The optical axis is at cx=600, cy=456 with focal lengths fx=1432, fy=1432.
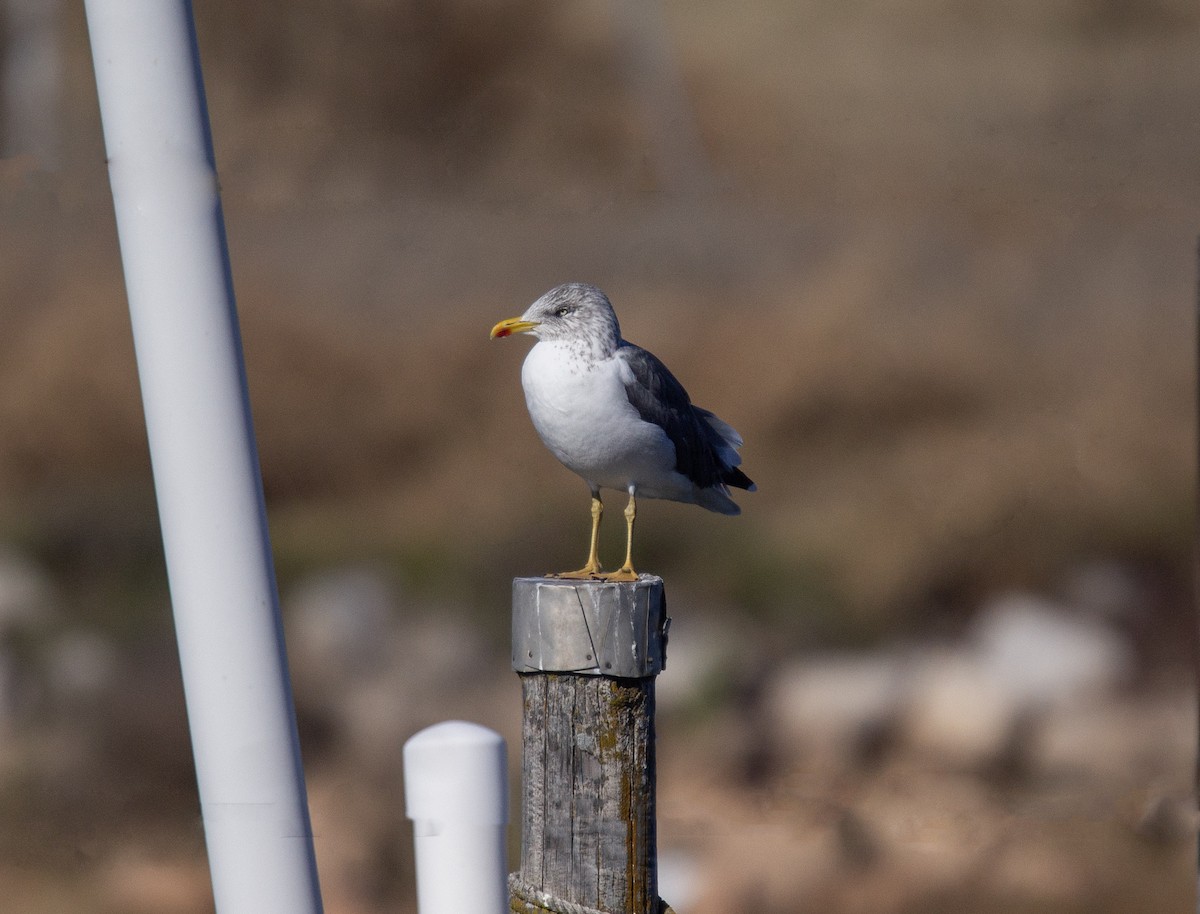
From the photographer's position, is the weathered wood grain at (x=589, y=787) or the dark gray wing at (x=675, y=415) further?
the dark gray wing at (x=675, y=415)

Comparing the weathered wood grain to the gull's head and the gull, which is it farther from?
the gull's head

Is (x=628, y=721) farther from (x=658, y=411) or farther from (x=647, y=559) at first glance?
(x=647, y=559)

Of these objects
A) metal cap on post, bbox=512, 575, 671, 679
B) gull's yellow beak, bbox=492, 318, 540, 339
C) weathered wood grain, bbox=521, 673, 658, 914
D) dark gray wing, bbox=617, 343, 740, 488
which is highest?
gull's yellow beak, bbox=492, 318, 540, 339

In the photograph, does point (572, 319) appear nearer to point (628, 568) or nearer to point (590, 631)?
point (628, 568)

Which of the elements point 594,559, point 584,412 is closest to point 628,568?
point 594,559

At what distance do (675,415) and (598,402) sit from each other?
1.02ft

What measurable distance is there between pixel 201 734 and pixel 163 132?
0.70 m

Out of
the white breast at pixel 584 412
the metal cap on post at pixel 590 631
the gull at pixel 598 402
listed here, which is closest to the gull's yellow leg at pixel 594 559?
the gull at pixel 598 402

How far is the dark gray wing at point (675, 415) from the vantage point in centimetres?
335

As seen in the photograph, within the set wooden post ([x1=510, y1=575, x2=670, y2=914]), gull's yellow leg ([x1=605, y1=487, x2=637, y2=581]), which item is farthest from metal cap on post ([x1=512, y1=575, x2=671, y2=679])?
gull's yellow leg ([x1=605, y1=487, x2=637, y2=581])

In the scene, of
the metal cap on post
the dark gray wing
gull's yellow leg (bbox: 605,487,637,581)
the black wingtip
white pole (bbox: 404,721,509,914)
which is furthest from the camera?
the black wingtip

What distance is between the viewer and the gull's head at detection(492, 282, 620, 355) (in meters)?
3.31

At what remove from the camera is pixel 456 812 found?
182 cm

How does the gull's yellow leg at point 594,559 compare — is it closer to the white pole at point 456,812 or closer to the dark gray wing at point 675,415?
the dark gray wing at point 675,415
